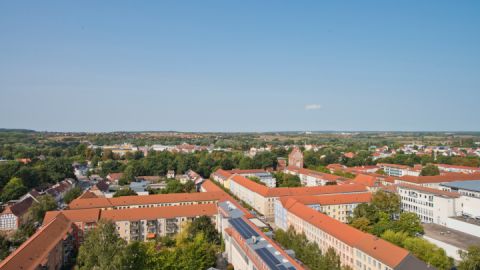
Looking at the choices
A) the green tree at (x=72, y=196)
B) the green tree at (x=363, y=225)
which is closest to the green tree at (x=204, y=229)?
the green tree at (x=363, y=225)

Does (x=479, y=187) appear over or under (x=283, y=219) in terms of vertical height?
over

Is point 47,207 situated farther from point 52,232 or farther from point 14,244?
point 52,232

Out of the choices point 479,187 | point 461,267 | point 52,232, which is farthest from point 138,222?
point 479,187

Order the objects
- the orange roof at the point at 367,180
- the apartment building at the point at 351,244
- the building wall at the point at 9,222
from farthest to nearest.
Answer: the orange roof at the point at 367,180
the building wall at the point at 9,222
the apartment building at the point at 351,244

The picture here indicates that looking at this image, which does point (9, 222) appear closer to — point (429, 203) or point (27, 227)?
point (27, 227)

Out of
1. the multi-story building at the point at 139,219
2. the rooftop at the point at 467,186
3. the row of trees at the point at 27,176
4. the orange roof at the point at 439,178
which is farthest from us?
the row of trees at the point at 27,176

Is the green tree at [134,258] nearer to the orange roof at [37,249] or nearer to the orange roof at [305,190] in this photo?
the orange roof at [37,249]

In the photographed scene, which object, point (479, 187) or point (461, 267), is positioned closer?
point (461, 267)
